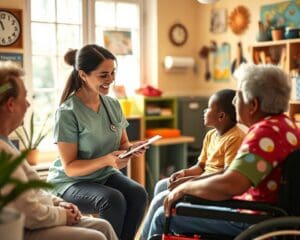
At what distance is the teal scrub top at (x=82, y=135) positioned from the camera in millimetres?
2275

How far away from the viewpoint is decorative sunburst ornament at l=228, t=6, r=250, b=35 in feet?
13.5

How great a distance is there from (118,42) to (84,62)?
6.24ft

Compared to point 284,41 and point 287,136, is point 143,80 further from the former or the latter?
point 287,136

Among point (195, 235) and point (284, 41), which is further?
point (284, 41)

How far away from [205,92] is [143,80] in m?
0.65

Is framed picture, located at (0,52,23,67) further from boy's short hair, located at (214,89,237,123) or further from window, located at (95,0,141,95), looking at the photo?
boy's short hair, located at (214,89,237,123)

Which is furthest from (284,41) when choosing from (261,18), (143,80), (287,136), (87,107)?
(287,136)

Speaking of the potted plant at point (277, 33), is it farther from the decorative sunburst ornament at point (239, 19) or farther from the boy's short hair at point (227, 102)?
the boy's short hair at point (227, 102)

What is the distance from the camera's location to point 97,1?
4.12m

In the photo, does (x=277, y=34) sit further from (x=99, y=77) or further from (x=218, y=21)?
(x=99, y=77)

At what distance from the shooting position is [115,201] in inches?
85.9

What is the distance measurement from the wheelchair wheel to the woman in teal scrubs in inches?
35.5

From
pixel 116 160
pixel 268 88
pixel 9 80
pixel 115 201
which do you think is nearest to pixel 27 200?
pixel 9 80

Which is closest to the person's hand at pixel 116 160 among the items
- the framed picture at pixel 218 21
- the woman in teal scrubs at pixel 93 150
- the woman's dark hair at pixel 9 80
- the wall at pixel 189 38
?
the woman in teal scrubs at pixel 93 150
